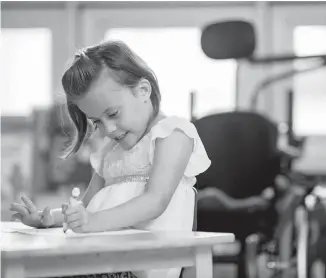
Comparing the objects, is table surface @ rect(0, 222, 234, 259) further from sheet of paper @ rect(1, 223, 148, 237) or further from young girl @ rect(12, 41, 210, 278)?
young girl @ rect(12, 41, 210, 278)

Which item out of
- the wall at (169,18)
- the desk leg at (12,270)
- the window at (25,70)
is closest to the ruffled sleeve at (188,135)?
the desk leg at (12,270)

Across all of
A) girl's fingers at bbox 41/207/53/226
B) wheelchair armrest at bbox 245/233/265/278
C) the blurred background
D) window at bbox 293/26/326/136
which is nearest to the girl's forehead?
girl's fingers at bbox 41/207/53/226

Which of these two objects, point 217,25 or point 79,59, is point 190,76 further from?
point 79,59

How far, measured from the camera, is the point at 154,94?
121cm

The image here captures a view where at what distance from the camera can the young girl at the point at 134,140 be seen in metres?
1.11

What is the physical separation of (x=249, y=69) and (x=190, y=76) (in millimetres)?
403

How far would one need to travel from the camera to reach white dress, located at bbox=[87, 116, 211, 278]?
1.16m

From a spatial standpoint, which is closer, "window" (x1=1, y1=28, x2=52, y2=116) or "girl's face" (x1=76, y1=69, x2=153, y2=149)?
"girl's face" (x1=76, y1=69, x2=153, y2=149)

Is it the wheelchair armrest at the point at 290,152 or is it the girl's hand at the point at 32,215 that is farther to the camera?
the wheelchair armrest at the point at 290,152

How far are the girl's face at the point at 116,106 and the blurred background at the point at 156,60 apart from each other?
2.46 m

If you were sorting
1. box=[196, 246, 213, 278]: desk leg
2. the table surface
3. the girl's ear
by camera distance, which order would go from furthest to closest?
1. the girl's ear
2. box=[196, 246, 213, 278]: desk leg
3. the table surface

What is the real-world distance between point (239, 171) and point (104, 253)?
1.32 m

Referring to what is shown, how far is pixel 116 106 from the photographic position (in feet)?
3.73

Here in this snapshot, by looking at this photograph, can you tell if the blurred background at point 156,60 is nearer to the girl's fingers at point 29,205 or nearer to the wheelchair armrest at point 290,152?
the wheelchair armrest at point 290,152
